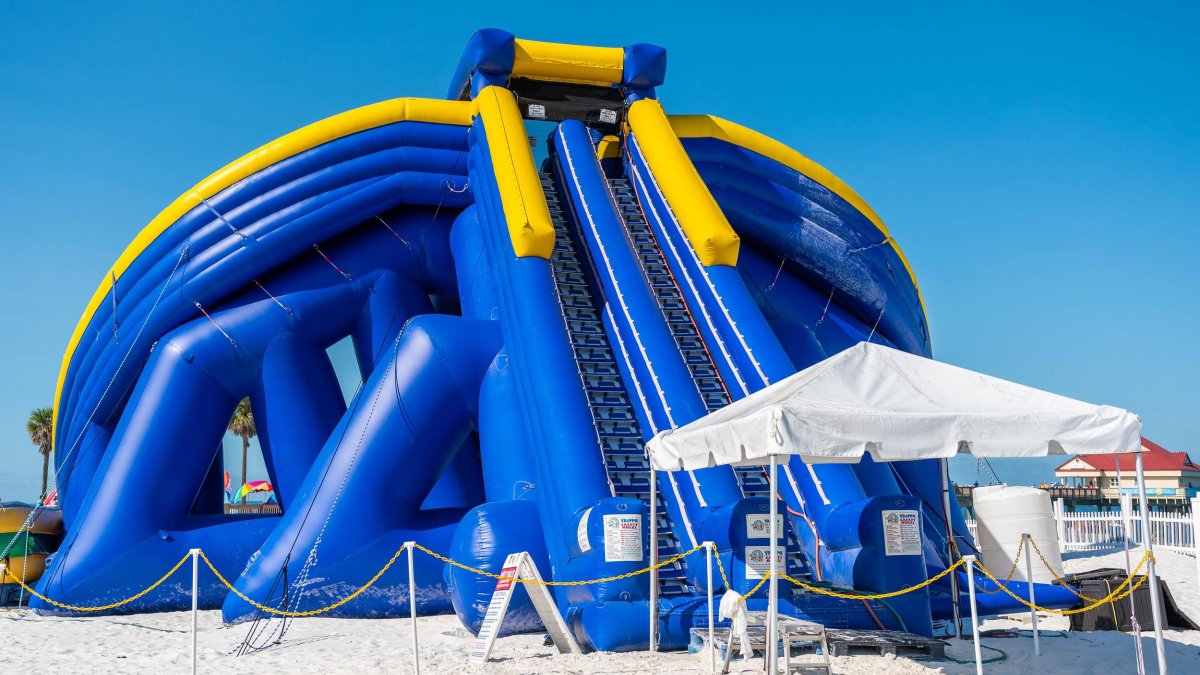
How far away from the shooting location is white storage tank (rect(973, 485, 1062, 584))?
1130 cm

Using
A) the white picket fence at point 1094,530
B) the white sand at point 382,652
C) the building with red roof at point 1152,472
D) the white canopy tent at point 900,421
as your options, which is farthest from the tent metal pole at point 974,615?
the building with red roof at point 1152,472

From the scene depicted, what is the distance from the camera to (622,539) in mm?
7965

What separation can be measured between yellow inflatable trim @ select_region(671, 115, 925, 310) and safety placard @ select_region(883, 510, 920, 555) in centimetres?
642

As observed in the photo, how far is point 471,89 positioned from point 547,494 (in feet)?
21.3

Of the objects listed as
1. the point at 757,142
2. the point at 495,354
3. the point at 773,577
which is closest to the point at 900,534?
the point at 773,577

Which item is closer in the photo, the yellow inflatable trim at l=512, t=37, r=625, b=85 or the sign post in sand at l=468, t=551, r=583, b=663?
the sign post in sand at l=468, t=551, r=583, b=663

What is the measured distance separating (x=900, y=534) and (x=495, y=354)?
14.7ft

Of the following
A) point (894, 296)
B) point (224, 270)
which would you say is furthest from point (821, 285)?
point (224, 270)

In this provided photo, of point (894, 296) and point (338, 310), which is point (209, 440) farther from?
point (894, 296)

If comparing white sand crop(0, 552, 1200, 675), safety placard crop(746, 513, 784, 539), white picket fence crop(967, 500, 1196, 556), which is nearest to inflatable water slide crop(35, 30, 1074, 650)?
safety placard crop(746, 513, 784, 539)

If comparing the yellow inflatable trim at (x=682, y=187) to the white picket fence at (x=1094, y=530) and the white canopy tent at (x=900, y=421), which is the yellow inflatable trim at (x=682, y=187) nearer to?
the white canopy tent at (x=900, y=421)

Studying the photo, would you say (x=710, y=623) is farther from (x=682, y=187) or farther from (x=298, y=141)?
(x=298, y=141)

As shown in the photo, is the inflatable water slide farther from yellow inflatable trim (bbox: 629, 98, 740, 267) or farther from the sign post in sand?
the sign post in sand

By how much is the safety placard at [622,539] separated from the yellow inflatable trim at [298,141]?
22.4ft
